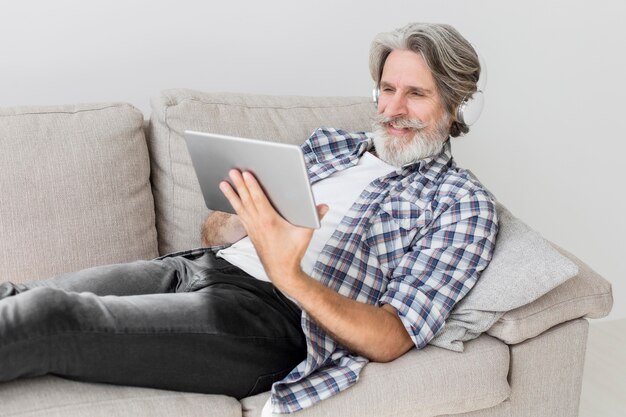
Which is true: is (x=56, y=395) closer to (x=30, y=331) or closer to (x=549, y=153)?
(x=30, y=331)

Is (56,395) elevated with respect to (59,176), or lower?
lower

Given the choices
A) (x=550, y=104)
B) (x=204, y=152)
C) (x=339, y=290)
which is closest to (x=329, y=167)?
(x=339, y=290)

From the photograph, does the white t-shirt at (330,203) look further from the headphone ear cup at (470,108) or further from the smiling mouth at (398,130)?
the headphone ear cup at (470,108)

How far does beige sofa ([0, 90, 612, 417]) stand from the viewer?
4.86 feet

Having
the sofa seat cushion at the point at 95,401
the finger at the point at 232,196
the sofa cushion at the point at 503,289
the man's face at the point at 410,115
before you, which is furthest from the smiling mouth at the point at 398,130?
the sofa seat cushion at the point at 95,401

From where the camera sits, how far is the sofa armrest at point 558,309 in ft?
5.51

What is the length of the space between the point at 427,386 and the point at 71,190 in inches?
36.4

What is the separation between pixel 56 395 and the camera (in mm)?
1334

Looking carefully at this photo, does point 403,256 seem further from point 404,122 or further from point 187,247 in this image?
point 187,247

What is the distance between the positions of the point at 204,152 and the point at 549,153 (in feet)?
5.64

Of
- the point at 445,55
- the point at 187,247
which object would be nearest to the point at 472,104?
the point at 445,55

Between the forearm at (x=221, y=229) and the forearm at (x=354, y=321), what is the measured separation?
0.44 metres

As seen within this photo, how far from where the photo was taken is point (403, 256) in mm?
1699

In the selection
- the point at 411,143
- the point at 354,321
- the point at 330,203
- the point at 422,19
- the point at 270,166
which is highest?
the point at 422,19
